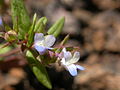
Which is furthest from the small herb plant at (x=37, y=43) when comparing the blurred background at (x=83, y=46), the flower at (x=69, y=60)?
the blurred background at (x=83, y=46)

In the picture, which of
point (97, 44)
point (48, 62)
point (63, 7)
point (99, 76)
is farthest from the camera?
Result: point (63, 7)

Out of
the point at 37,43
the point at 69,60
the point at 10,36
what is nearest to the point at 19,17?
the point at 10,36

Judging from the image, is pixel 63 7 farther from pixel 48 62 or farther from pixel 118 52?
pixel 48 62

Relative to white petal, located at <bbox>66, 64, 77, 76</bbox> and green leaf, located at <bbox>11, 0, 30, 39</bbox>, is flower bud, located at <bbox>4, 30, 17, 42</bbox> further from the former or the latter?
white petal, located at <bbox>66, 64, 77, 76</bbox>

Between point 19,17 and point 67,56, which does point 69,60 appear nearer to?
point 67,56

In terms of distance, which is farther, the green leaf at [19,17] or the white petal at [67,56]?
the green leaf at [19,17]

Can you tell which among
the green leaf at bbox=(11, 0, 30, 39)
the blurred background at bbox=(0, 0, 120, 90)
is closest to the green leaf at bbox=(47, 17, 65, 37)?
the green leaf at bbox=(11, 0, 30, 39)

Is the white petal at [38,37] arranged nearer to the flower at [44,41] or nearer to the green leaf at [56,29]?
the flower at [44,41]

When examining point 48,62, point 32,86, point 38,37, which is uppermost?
point 38,37

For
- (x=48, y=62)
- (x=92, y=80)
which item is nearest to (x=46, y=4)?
(x=92, y=80)
